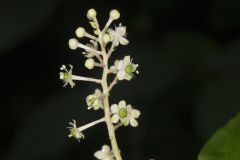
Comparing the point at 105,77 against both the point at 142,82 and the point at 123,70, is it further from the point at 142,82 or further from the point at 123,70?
the point at 142,82

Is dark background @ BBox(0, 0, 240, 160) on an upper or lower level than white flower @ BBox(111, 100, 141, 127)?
upper

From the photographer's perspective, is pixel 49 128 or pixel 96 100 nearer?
pixel 96 100

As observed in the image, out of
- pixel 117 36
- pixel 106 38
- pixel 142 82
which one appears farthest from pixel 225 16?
pixel 106 38

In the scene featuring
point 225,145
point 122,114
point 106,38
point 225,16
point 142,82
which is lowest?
point 225,145

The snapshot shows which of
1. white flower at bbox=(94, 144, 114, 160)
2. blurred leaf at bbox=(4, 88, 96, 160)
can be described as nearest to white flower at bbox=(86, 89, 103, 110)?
white flower at bbox=(94, 144, 114, 160)

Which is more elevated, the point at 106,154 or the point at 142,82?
the point at 142,82

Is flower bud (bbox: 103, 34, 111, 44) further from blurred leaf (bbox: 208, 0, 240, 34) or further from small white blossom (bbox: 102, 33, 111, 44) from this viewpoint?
blurred leaf (bbox: 208, 0, 240, 34)
